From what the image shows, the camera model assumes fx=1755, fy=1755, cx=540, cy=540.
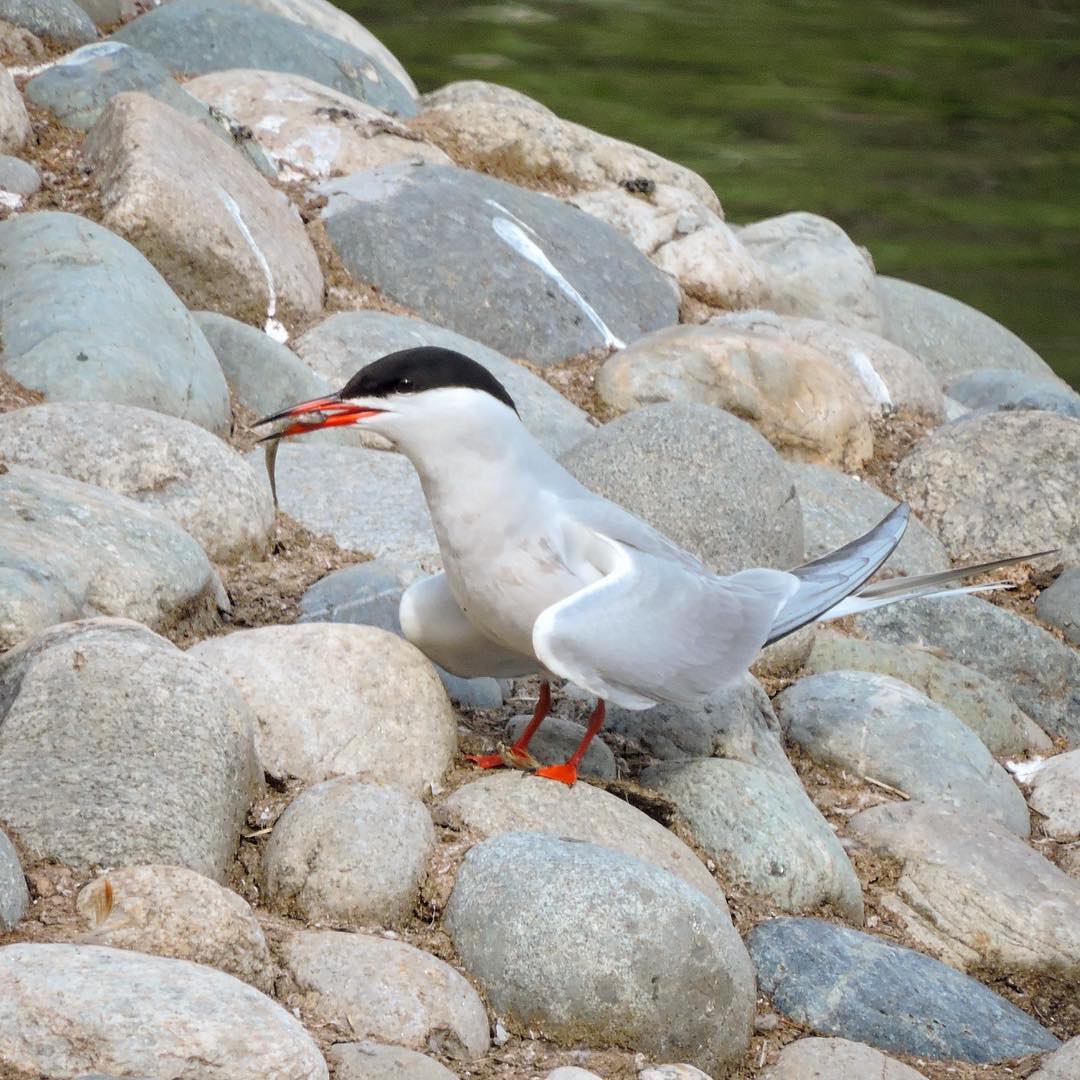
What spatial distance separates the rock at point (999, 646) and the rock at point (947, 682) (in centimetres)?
31

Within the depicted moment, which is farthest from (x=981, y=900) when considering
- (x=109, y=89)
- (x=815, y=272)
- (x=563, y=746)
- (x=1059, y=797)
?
(x=815, y=272)

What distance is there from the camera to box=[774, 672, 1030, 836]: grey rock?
4688 millimetres

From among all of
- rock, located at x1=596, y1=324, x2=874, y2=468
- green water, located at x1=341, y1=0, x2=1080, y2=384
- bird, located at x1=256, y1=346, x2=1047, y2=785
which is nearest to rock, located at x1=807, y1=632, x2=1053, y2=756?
bird, located at x1=256, y1=346, x2=1047, y2=785

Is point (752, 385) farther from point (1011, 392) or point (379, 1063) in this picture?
point (379, 1063)

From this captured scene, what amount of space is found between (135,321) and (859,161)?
1236 centimetres

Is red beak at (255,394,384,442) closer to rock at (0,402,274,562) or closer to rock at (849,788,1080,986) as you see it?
rock at (0,402,274,562)

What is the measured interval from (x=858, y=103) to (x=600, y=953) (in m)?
16.0

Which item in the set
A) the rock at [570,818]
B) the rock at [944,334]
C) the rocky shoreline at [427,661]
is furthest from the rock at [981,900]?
the rock at [944,334]

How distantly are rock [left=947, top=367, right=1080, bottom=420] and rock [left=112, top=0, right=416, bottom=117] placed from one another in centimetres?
312

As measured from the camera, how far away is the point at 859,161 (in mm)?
16547

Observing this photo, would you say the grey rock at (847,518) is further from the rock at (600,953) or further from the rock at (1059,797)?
the rock at (600,953)

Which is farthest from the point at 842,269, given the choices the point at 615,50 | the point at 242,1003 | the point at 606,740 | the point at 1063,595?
the point at 615,50

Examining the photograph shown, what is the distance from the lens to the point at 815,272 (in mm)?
8938

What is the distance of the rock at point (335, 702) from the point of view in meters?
3.72
